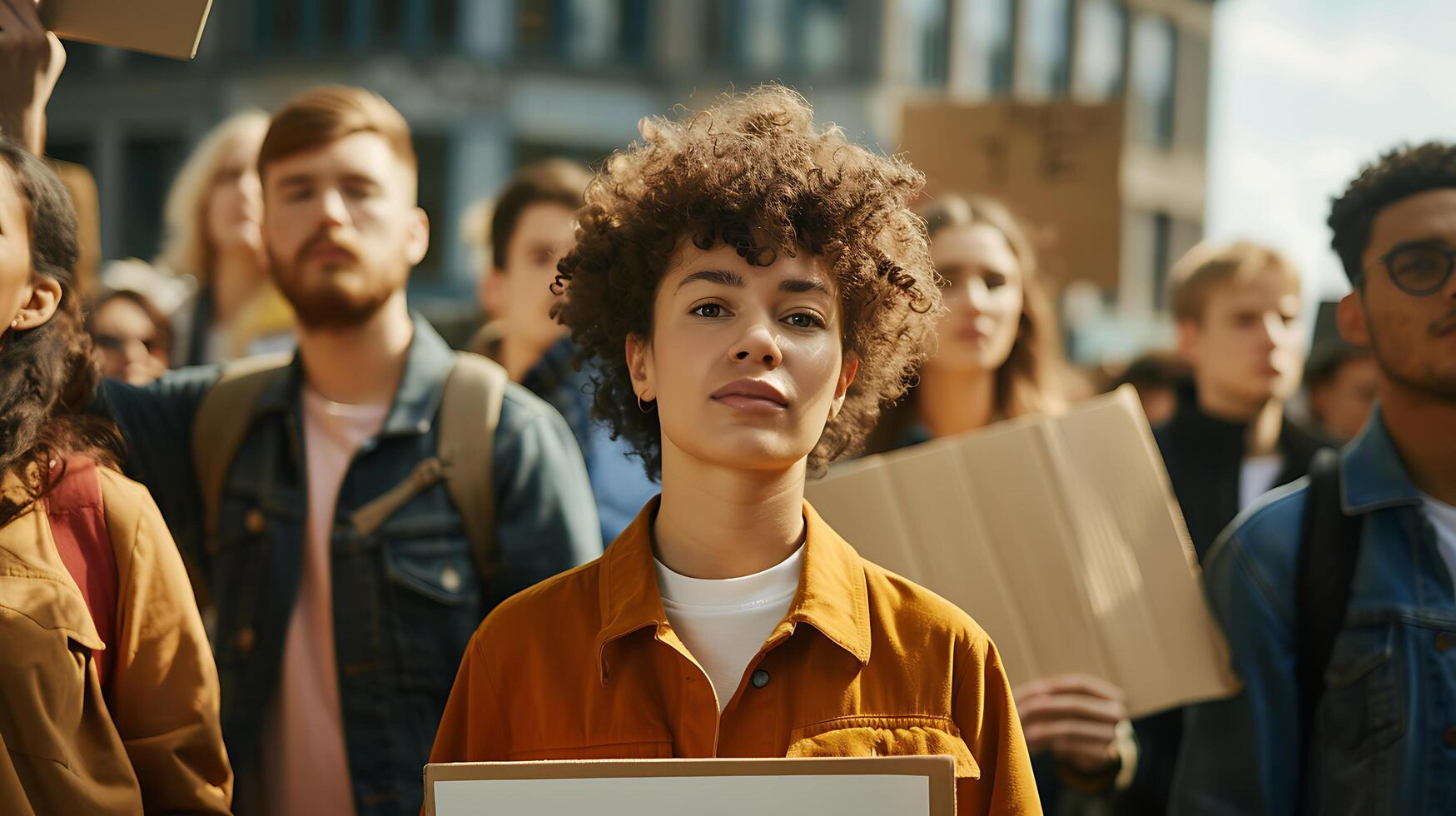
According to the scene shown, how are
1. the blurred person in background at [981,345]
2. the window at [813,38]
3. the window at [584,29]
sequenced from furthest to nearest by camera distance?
the window at [813,38]
the window at [584,29]
the blurred person in background at [981,345]

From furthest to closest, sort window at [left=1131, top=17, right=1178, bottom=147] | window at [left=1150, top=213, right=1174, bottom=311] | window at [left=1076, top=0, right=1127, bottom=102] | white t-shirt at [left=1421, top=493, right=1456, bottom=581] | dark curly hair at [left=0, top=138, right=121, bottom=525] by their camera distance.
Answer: window at [left=1150, top=213, right=1174, bottom=311] → window at [left=1131, top=17, right=1178, bottom=147] → window at [left=1076, top=0, right=1127, bottom=102] → white t-shirt at [left=1421, top=493, right=1456, bottom=581] → dark curly hair at [left=0, top=138, right=121, bottom=525]

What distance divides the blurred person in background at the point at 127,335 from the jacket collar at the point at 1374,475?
3280mm

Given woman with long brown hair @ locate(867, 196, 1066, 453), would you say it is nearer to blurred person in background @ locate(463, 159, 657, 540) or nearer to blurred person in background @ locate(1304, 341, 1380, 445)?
blurred person in background @ locate(463, 159, 657, 540)

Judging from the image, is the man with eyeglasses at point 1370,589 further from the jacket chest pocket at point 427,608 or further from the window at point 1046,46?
the window at point 1046,46

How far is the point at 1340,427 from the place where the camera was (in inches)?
225

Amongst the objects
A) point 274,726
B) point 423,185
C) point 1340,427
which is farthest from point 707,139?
point 423,185

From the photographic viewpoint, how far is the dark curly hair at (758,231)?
225 cm

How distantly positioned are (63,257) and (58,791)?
86 cm

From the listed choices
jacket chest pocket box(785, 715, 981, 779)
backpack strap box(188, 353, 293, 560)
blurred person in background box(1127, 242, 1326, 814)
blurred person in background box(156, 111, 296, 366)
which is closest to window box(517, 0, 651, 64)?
blurred person in background box(156, 111, 296, 366)

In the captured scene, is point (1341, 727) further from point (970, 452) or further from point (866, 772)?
point (866, 772)

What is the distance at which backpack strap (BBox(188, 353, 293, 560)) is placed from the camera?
304 cm

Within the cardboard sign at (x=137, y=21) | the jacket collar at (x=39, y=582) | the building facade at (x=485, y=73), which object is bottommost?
the jacket collar at (x=39, y=582)

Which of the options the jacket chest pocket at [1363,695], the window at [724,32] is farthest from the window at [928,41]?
the jacket chest pocket at [1363,695]

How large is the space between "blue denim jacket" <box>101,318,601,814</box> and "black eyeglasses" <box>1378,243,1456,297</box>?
1670 mm
